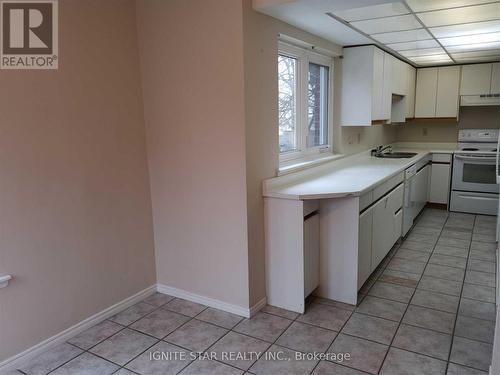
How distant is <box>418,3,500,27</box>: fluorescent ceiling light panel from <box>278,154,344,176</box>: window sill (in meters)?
1.41

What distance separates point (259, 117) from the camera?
2688 millimetres

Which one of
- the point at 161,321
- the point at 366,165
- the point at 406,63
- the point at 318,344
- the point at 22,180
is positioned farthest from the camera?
the point at 406,63

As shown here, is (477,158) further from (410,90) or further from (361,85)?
(361,85)

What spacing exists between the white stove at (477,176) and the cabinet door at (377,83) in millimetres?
1903

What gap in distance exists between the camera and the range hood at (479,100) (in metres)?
5.26

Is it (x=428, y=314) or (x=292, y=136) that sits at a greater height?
(x=292, y=136)

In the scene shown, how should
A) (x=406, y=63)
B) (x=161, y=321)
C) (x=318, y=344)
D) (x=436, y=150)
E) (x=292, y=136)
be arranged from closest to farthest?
(x=318, y=344), (x=161, y=321), (x=292, y=136), (x=406, y=63), (x=436, y=150)

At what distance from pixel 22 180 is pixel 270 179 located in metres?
1.59

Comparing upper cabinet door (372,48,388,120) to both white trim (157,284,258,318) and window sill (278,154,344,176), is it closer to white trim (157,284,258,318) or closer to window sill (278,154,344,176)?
window sill (278,154,344,176)

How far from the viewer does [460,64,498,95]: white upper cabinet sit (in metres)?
5.27

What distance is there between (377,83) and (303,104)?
1.05 meters

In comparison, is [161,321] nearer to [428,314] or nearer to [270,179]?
[270,179]

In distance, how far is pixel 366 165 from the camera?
414cm

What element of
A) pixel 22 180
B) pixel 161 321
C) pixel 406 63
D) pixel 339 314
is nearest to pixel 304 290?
pixel 339 314
